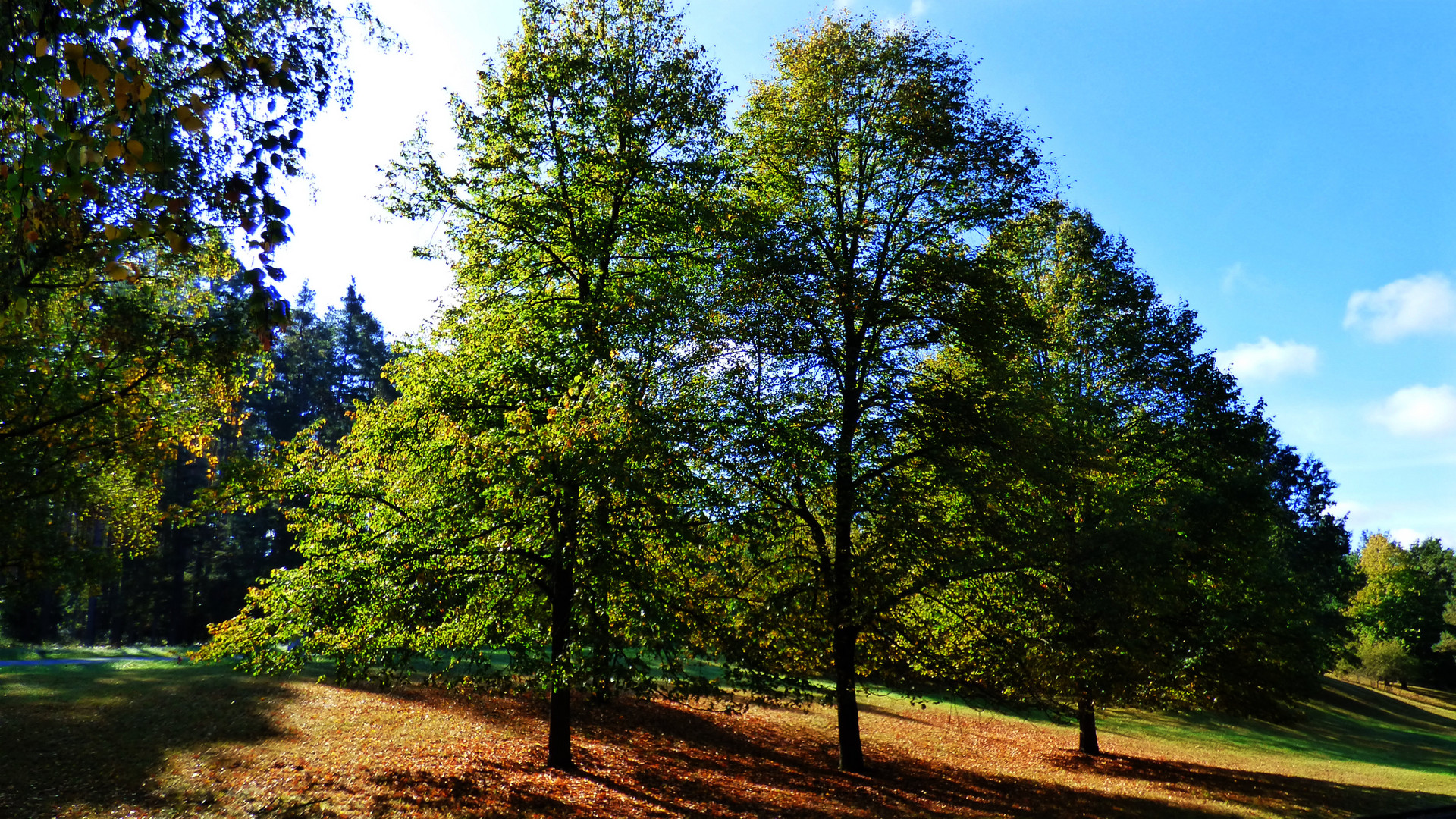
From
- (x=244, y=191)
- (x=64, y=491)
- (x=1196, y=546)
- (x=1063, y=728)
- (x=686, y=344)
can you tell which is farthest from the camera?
(x=1063, y=728)

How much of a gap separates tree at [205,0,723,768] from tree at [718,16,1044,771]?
1.56 metres

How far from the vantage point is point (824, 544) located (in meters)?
14.2

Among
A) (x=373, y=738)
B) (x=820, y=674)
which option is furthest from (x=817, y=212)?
(x=373, y=738)

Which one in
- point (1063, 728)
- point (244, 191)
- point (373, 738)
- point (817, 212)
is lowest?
point (1063, 728)

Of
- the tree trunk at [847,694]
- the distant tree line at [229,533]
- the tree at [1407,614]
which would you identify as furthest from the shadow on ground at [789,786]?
the tree at [1407,614]

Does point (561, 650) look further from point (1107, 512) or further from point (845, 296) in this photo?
point (1107, 512)

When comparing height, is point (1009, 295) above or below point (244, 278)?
above

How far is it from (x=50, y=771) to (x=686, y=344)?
1194 centimetres

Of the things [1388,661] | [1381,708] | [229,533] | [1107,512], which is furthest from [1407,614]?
[229,533]

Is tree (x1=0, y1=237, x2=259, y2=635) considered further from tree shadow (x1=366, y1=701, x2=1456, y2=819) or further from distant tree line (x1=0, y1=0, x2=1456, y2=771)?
tree shadow (x1=366, y1=701, x2=1456, y2=819)

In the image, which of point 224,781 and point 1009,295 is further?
point 1009,295

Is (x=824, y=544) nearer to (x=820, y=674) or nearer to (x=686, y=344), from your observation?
(x=820, y=674)

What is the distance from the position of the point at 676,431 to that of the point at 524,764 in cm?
689

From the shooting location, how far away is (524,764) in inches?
517
